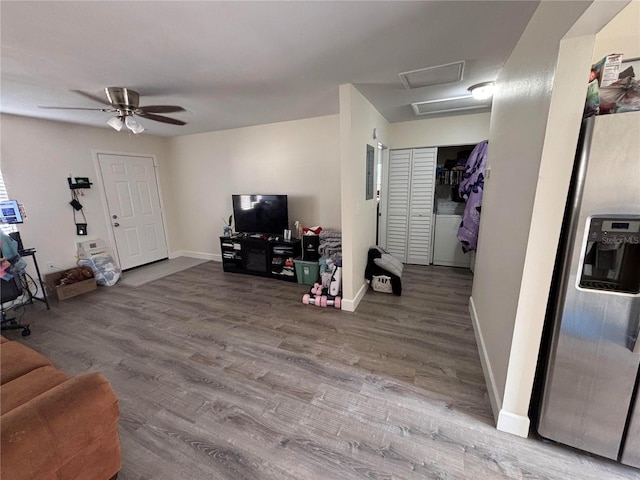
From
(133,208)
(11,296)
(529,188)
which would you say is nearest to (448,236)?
(529,188)

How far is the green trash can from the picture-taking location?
3.68m

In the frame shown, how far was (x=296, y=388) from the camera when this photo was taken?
1.88 m

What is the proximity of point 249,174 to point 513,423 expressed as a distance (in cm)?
444

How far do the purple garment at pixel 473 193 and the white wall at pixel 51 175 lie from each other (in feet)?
18.9

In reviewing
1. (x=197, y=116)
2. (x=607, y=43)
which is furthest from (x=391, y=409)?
(x=197, y=116)

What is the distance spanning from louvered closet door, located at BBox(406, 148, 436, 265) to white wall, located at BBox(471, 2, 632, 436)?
6.82ft

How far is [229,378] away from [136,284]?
9.78ft

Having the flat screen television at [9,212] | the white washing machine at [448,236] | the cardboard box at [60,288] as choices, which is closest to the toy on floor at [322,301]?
the white washing machine at [448,236]

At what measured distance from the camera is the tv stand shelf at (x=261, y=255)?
3.96 metres

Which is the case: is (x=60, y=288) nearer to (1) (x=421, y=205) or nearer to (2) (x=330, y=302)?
(2) (x=330, y=302)

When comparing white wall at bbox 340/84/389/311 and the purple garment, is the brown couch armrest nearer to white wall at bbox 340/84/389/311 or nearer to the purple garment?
white wall at bbox 340/84/389/311

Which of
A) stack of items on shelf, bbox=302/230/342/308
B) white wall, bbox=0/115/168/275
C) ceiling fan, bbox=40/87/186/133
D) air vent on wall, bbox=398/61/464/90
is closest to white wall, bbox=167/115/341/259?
stack of items on shelf, bbox=302/230/342/308

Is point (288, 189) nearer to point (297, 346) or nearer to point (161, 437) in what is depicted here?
point (297, 346)

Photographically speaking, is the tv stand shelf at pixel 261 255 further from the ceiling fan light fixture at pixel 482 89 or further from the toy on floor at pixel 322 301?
the ceiling fan light fixture at pixel 482 89
